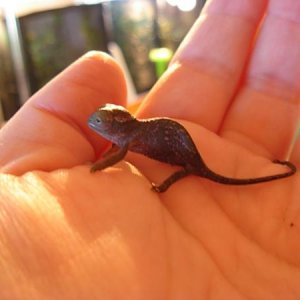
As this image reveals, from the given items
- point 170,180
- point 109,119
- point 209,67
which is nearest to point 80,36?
point 209,67

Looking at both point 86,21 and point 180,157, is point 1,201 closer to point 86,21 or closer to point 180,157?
point 180,157

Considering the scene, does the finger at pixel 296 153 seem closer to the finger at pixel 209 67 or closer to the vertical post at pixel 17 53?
the finger at pixel 209 67

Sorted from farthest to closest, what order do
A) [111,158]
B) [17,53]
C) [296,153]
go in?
1. [17,53]
2. [296,153]
3. [111,158]

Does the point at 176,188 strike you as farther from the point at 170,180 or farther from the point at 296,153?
the point at 296,153

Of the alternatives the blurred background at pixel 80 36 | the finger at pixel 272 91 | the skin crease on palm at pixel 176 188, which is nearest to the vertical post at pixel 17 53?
the blurred background at pixel 80 36

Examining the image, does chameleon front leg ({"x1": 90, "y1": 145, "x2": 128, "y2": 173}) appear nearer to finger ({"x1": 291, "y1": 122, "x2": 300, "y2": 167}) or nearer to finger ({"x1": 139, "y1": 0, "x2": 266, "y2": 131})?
finger ({"x1": 139, "y1": 0, "x2": 266, "y2": 131})

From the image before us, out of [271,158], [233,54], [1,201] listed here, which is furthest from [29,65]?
[1,201]
